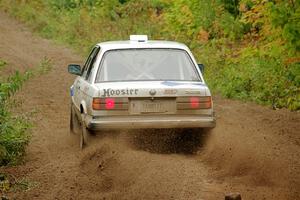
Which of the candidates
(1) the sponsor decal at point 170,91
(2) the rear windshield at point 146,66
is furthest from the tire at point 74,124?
(1) the sponsor decal at point 170,91

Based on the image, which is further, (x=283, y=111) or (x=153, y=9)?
(x=153, y=9)

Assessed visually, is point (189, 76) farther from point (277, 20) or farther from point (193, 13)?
point (193, 13)

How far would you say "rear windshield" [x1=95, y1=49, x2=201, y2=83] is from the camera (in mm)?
9586

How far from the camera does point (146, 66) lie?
32.0 feet

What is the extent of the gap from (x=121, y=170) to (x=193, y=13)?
12795 mm

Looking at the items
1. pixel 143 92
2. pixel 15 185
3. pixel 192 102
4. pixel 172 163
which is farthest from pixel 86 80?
pixel 15 185

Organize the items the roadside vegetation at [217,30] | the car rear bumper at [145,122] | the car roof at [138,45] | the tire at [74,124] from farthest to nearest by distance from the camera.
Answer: the roadside vegetation at [217,30] → the tire at [74,124] → the car roof at [138,45] → the car rear bumper at [145,122]

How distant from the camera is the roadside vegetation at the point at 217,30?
14.6m

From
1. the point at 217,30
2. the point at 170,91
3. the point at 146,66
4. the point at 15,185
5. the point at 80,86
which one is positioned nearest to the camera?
the point at 15,185

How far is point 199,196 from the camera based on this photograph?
7.16 m

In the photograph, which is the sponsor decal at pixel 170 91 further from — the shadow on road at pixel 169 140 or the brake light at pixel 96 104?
the brake light at pixel 96 104

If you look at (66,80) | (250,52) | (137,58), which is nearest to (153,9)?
(66,80)

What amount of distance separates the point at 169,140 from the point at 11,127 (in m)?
2.05

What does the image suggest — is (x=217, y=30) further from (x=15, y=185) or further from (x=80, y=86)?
(x=15, y=185)
